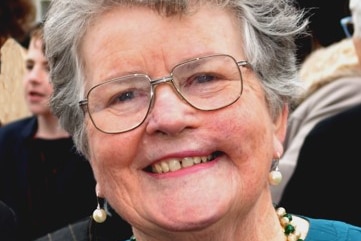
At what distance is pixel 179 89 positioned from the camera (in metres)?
1.88

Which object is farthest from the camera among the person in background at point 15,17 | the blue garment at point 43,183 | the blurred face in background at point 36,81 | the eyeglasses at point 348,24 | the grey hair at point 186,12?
the blurred face in background at point 36,81

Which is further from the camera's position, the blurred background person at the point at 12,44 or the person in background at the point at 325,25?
the person in background at the point at 325,25

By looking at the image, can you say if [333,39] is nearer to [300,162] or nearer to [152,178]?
[300,162]

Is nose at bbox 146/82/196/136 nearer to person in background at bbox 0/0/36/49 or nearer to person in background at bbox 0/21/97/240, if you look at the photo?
person in background at bbox 0/0/36/49

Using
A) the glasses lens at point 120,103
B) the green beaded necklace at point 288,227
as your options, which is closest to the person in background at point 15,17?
the glasses lens at point 120,103

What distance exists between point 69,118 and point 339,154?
1049mm

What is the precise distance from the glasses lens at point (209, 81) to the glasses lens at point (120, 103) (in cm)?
10

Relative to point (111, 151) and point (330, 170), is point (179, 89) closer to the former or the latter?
point (111, 151)

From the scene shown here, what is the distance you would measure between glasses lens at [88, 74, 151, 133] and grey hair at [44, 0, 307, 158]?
0.32 ft

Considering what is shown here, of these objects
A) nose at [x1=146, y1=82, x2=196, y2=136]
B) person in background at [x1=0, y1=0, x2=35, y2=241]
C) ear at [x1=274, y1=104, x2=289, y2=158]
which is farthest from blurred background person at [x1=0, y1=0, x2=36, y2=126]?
ear at [x1=274, y1=104, x2=289, y2=158]

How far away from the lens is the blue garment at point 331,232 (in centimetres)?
217

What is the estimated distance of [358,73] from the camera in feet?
10.5

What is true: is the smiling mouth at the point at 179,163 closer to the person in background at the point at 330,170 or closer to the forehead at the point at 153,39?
the forehead at the point at 153,39

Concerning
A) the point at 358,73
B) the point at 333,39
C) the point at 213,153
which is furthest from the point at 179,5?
the point at 333,39
